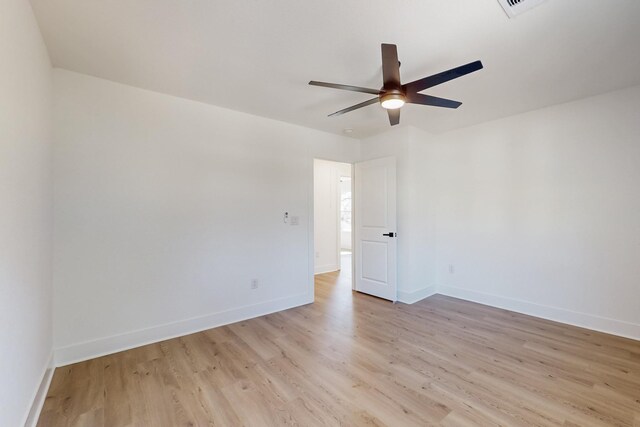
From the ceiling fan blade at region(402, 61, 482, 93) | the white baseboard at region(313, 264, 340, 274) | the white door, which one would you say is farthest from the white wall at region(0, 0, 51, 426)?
the white baseboard at region(313, 264, 340, 274)

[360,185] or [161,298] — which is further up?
[360,185]

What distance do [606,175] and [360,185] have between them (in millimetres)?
2929

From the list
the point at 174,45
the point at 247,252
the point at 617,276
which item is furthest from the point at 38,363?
the point at 617,276

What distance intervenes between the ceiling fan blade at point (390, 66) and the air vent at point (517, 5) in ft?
2.18

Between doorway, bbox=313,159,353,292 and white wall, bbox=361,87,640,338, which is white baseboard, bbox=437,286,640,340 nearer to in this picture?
white wall, bbox=361,87,640,338

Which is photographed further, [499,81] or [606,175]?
[606,175]

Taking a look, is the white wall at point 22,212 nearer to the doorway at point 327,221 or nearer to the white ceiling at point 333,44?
the white ceiling at point 333,44

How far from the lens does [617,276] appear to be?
296 centimetres

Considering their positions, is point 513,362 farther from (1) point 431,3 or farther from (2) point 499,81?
(1) point 431,3

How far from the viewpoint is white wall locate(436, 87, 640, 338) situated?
292cm

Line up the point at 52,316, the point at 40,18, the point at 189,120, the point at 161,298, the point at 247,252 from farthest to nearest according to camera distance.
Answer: the point at 247,252
the point at 189,120
the point at 161,298
the point at 52,316
the point at 40,18

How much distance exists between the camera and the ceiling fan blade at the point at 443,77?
171cm

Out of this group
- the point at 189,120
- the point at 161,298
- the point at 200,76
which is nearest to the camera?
the point at 200,76

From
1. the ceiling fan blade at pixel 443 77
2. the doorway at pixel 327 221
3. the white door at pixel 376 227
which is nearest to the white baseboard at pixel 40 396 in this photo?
the ceiling fan blade at pixel 443 77
